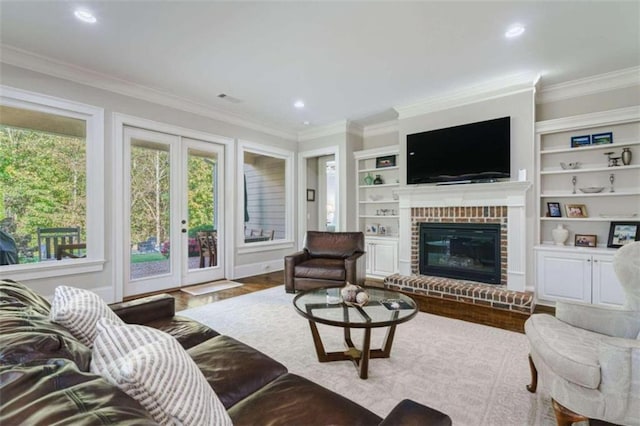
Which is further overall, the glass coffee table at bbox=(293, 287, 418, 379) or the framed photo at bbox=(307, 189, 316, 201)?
the framed photo at bbox=(307, 189, 316, 201)

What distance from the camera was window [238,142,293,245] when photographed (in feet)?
19.1

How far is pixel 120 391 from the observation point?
69cm

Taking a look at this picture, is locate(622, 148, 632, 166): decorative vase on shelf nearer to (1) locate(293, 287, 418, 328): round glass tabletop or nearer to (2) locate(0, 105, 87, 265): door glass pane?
(1) locate(293, 287, 418, 328): round glass tabletop

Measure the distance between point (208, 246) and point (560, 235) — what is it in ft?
16.5

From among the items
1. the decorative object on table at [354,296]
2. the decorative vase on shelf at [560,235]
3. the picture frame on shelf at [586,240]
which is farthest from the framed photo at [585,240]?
the decorative object on table at [354,296]

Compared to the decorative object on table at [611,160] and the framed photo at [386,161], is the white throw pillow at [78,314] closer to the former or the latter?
the framed photo at [386,161]

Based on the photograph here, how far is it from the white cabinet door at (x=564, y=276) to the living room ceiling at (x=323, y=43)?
2.22 metres

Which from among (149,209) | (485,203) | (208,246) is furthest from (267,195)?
(485,203)

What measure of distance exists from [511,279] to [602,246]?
1.11m

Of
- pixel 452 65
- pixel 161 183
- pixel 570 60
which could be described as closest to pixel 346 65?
pixel 452 65

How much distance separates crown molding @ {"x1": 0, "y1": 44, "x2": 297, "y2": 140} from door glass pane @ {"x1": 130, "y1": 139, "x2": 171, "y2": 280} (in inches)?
25.1

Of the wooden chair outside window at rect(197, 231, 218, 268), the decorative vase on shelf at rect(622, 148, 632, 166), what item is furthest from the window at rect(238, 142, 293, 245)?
the decorative vase on shelf at rect(622, 148, 632, 166)

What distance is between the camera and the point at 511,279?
12.7ft

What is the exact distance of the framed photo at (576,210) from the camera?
3.85 meters
